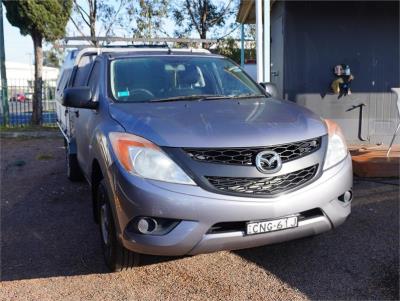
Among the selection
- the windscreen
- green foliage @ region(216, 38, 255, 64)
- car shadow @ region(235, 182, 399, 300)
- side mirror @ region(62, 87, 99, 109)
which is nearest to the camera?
car shadow @ region(235, 182, 399, 300)

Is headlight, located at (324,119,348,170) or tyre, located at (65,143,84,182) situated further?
tyre, located at (65,143,84,182)

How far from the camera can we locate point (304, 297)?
10.5ft

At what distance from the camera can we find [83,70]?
5973 millimetres

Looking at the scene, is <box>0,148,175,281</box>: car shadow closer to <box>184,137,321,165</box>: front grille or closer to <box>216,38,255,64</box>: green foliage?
<box>184,137,321,165</box>: front grille

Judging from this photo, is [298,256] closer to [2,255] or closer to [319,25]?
[2,255]

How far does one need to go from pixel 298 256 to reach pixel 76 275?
5.95 ft

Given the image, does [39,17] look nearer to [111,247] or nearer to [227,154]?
[111,247]

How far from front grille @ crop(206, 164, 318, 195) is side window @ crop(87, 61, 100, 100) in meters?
1.80

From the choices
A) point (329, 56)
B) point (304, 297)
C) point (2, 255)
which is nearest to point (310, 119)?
point (304, 297)

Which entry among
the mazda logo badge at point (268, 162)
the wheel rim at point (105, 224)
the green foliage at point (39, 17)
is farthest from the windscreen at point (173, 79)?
the green foliage at point (39, 17)

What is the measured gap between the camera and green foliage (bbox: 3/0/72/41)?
1398 cm

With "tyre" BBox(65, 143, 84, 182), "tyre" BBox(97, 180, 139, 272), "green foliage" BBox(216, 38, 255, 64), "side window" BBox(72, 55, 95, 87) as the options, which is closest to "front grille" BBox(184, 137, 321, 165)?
"tyre" BBox(97, 180, 139, 272)

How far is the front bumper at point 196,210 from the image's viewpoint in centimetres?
294

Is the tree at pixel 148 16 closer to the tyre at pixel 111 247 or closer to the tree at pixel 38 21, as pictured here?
the tree at pixel 38 21
